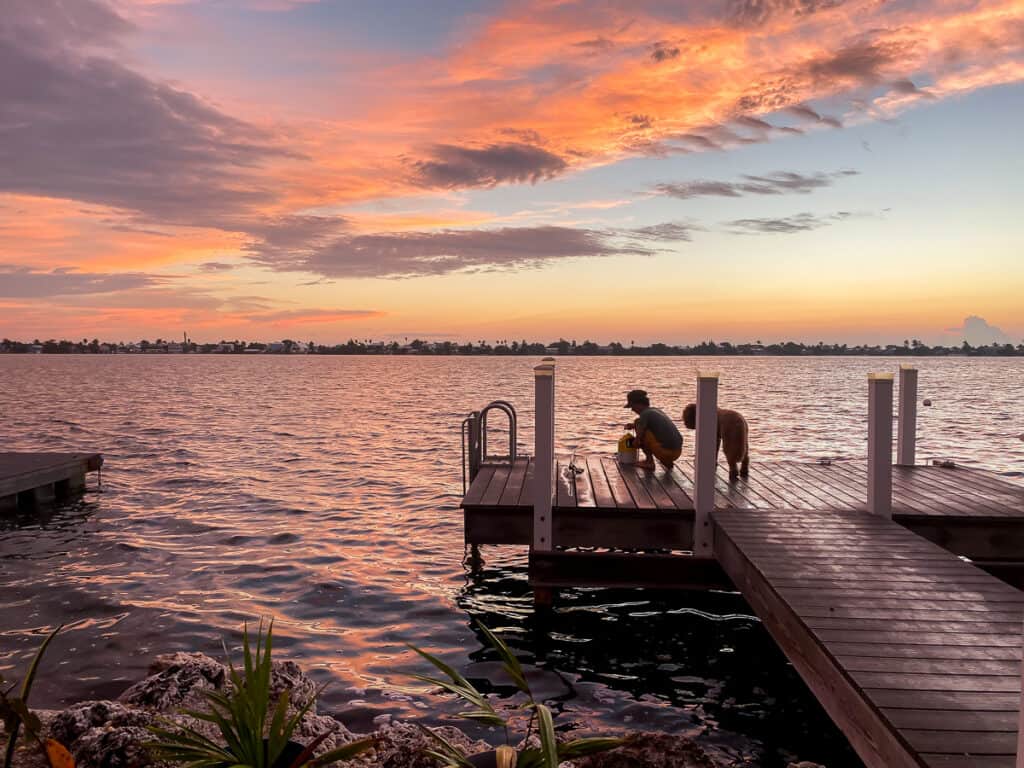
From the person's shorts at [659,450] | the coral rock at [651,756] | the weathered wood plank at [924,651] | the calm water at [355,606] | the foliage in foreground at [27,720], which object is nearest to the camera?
the foliage in foreground at [27,720]

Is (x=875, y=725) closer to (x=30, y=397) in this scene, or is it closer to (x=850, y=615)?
(x=850, y=615)

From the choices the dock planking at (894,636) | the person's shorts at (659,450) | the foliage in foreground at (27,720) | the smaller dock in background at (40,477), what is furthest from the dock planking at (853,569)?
the smaller dock in background at (40,477)

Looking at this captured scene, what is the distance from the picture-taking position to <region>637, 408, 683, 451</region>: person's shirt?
11266 millimetres

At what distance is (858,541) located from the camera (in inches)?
Answer: 297

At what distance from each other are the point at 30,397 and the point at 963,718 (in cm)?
7003

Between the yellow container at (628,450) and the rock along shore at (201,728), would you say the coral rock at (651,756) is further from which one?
the yellow container at (628,450)

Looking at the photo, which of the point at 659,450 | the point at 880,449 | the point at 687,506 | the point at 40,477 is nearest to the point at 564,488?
the point at 687,506

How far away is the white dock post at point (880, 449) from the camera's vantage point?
27.7 ft

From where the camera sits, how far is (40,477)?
16438 millimetres

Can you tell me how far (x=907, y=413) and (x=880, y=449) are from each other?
3.82 m

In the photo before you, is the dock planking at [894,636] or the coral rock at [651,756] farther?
the coral rock at [651,756]

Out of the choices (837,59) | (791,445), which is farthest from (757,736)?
(791,445)

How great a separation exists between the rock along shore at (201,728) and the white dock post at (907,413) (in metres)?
7.39

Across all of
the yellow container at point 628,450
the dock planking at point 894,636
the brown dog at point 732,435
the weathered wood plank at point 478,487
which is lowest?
the dock planking at point 894,636
